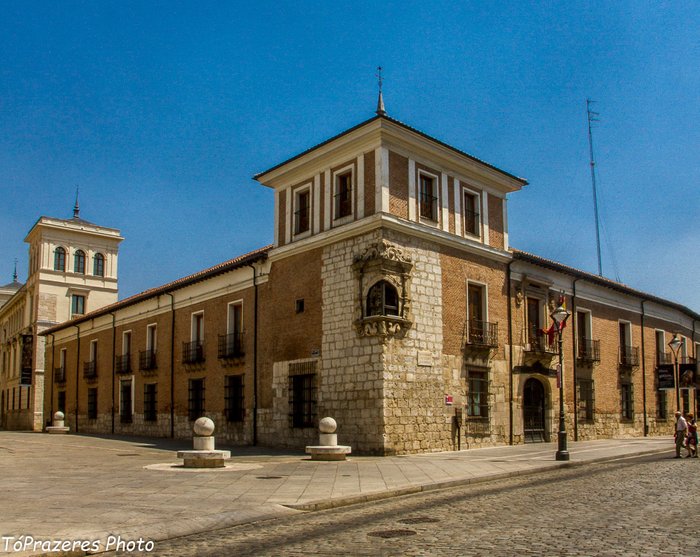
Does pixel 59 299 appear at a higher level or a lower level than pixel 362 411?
higher

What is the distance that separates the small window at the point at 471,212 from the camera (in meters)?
25.0

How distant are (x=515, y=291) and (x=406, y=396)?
751 cm

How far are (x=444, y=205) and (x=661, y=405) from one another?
19453 mm

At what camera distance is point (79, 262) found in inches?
2240

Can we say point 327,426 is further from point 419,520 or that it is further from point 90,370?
point 90,370

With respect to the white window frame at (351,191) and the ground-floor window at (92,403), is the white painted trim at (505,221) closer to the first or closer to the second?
the white window frame at (351,191)

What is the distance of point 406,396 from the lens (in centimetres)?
2127

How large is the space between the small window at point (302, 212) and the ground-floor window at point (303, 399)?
5115mm

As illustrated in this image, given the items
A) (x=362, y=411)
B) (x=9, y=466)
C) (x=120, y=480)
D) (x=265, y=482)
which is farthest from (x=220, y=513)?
(x=362, y=411)

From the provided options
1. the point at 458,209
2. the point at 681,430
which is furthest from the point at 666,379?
the point at 458,209

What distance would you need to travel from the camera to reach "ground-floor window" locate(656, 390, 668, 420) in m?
35.5

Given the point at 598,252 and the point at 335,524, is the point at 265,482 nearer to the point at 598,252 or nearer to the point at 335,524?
the point at 335,524

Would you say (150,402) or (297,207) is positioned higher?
(297,207)

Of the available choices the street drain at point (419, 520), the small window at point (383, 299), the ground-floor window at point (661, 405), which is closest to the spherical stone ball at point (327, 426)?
the small window at point (383, 299)
